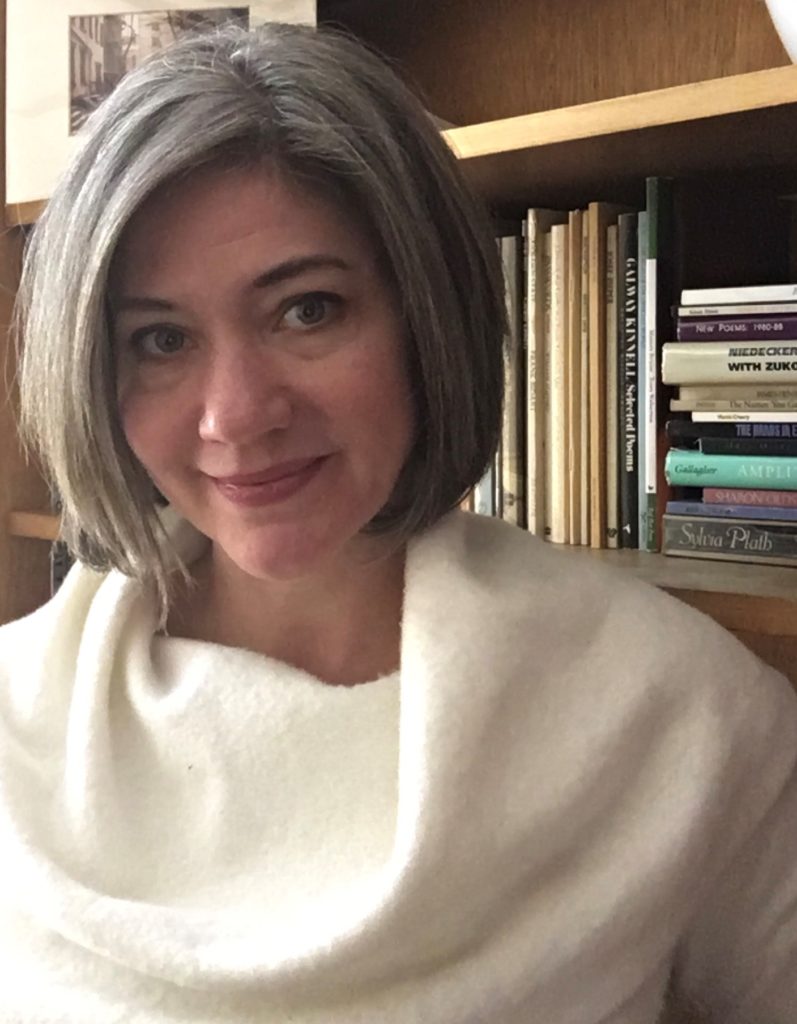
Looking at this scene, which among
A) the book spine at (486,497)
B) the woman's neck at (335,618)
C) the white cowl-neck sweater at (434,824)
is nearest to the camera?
the white cowl-neck sweater at (434,824)

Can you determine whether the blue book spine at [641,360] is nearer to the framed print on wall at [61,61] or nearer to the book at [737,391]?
the book at [737,391]

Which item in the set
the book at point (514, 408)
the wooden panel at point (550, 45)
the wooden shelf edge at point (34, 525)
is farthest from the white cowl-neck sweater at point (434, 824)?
the wooden panel at point (550, 45)

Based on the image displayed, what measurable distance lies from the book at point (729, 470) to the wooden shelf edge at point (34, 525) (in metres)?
0.67

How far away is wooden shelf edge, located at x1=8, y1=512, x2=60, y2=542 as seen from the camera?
1.24 meters

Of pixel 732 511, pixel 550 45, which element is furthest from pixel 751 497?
pixel 550 45

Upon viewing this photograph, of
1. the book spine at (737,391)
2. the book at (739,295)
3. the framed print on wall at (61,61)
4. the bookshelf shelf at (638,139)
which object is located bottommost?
the book spine at (737,391)

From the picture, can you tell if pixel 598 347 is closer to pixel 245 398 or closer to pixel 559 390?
pixel 559 390

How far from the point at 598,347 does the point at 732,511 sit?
186 mm

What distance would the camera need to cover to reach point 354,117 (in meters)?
0.75

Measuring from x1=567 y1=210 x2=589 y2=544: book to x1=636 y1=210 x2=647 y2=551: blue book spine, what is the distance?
0.05 meters

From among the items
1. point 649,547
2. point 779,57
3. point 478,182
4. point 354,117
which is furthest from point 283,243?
point 779,57

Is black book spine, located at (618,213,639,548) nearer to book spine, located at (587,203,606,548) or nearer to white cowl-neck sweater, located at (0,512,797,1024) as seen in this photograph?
book spine, located at (587,203,606,548)

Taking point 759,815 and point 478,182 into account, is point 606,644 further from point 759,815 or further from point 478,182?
point 478,182

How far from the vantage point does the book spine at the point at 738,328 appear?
0.86 meters
